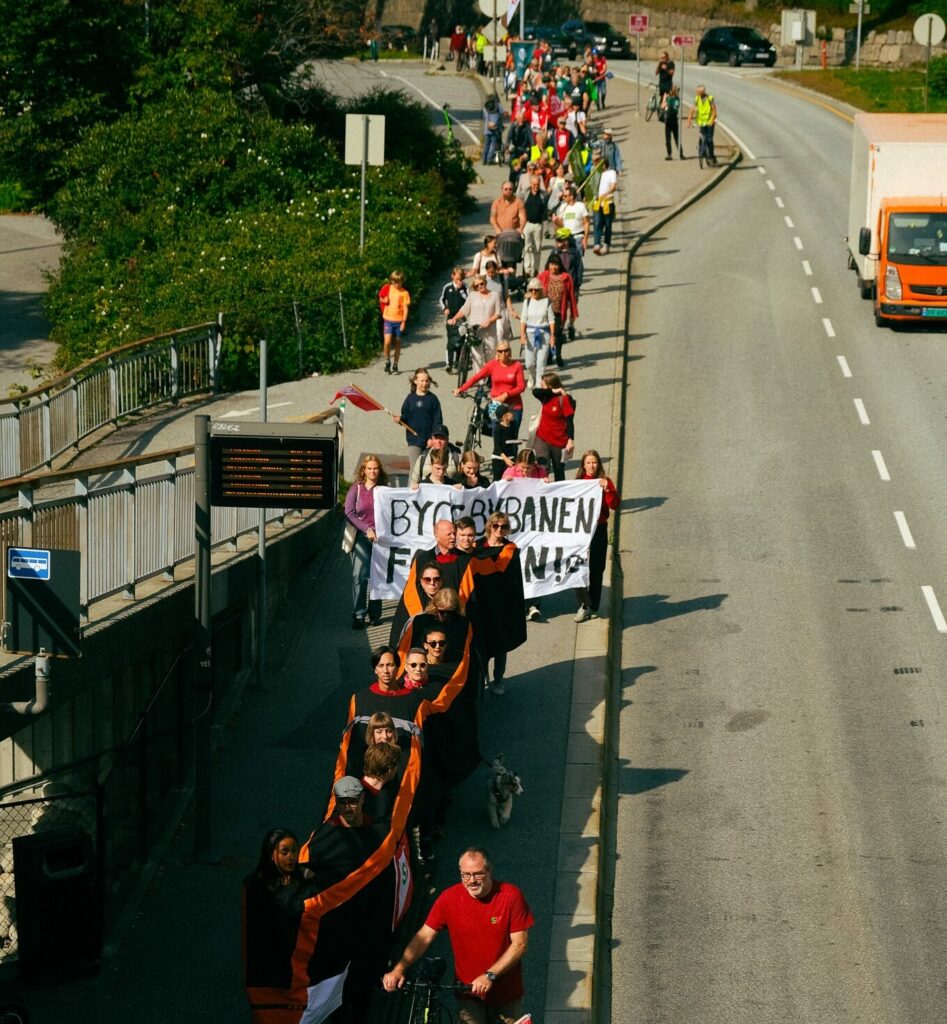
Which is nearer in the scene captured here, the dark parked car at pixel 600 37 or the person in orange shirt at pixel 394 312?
the person in orange shirt at pixel 394 312

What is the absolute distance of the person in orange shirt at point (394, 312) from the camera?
28.3m

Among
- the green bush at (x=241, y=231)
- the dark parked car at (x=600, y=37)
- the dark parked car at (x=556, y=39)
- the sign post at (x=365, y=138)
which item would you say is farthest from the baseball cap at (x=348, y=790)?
the dark parked car at (x=600, y=37)

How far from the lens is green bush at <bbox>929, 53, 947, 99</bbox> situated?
6388cm

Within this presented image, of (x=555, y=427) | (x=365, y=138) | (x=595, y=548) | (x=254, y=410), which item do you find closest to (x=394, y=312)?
(x=254, y=410)

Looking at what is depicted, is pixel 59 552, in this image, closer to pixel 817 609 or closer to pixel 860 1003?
pixel 860 1003

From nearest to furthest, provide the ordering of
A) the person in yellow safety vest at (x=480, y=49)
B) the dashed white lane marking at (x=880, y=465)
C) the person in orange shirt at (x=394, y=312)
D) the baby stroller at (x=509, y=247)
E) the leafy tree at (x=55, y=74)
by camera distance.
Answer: the dashed white lane marking at (x=880, y=465) → the person in orange shirt at (x=394, y=312) → the baby stroller at (x=509, y=247) → the leafy tree at (x=55, y=74) → the person in yellow safety vest at (x=480, y=49)

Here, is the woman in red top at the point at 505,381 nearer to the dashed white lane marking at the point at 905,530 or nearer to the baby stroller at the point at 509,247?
the dashed white lane marking at the point at 905,530

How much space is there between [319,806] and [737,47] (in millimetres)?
66272

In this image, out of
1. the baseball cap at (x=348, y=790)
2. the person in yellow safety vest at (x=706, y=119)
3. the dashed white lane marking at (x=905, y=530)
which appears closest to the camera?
the baseball cap at (x=348, y=790)

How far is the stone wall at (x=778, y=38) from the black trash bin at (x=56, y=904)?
6582cm

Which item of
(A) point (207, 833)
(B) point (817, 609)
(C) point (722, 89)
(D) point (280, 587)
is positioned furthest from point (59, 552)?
(C) point (722, 89)

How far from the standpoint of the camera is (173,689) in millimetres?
15516

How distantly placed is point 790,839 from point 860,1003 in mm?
2482

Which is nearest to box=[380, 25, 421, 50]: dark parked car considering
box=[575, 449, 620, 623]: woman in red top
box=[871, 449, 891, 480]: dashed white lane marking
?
box=[871, 449, 891, 480]: dashed white lane marking
